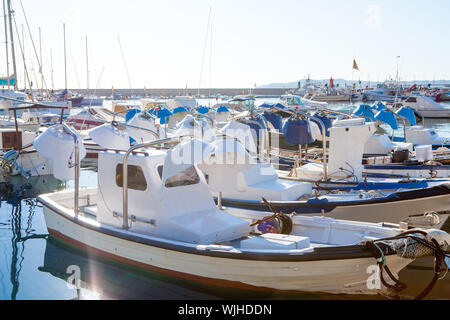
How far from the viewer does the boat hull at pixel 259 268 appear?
745 centimetres

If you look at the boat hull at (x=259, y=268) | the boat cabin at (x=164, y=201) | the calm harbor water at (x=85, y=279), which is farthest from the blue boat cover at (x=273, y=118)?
the boat hull at (x=259, y=268)

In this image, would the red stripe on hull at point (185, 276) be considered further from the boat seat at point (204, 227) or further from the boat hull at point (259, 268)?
the boat seat at point (204, 227)

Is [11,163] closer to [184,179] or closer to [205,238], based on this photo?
[184,179]

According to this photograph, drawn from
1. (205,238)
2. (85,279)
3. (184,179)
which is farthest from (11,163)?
(205,238)

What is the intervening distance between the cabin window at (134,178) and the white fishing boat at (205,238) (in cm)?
2

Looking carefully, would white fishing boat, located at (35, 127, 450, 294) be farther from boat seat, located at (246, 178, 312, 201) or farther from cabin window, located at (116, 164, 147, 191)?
boat seat, located at (246, 178, 312, 201)

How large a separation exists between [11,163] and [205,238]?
1351 cm

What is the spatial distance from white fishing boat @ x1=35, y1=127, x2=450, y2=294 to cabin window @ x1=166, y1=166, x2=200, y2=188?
0.06 feet

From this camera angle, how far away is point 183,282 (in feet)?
27.6

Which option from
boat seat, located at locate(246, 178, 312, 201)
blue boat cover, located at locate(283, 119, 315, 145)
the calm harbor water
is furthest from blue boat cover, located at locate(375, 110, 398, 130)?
the calm harbor water

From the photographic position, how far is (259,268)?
301 inches

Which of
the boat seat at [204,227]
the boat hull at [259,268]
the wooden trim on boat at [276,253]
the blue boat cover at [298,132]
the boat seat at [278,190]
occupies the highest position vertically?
the blue boat cover at [298,132]

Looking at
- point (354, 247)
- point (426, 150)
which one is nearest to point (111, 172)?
point (354, 247)
